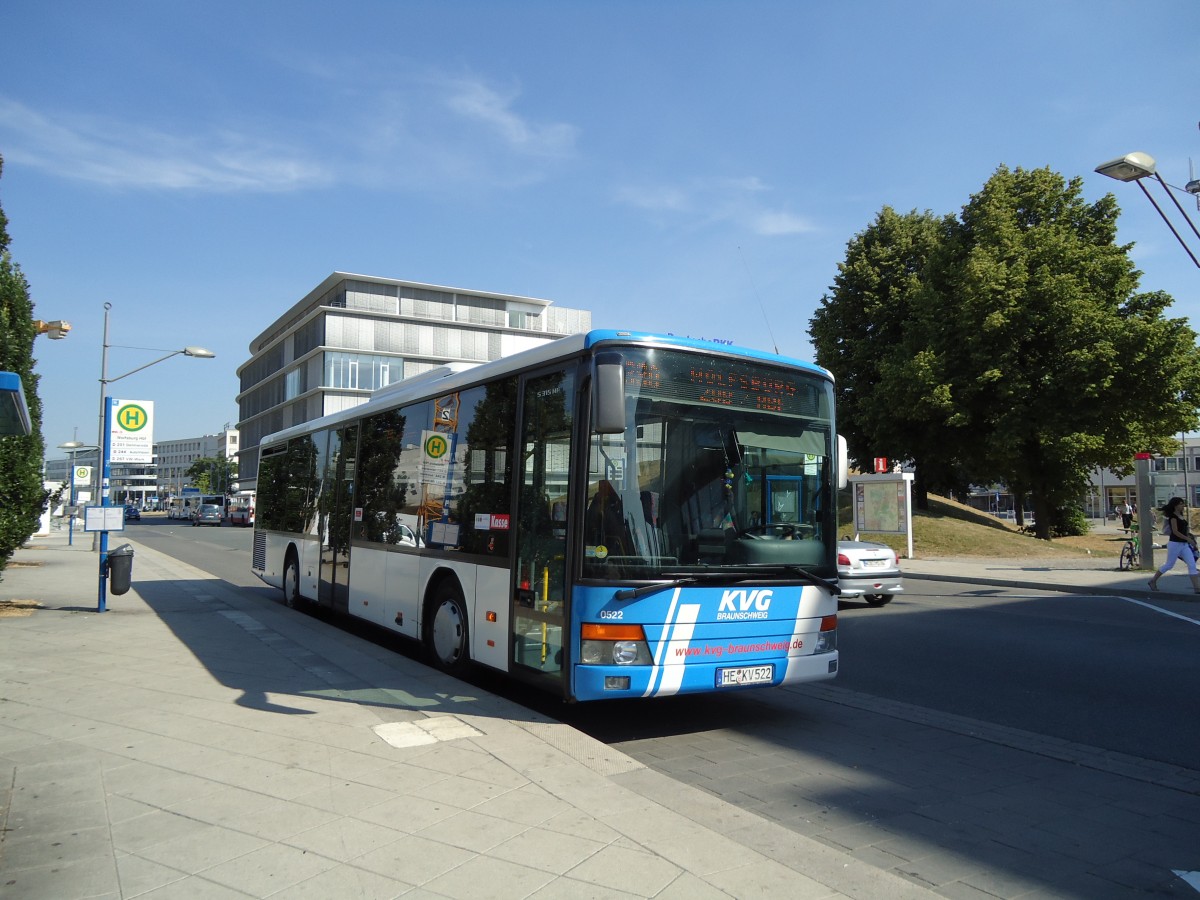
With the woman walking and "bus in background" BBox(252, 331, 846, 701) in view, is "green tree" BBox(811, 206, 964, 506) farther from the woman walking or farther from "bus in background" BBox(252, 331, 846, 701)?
"bus in background" BBox(252, 331, 846, 701)

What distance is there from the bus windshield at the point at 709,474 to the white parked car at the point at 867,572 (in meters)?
8.44

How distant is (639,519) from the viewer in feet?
21.0

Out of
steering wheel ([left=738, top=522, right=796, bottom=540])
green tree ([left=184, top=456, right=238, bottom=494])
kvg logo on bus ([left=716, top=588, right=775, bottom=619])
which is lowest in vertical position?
kvg logo on bus ([left=716, top=588, right=775, bottom=619])

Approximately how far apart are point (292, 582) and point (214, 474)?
137712 millimetres

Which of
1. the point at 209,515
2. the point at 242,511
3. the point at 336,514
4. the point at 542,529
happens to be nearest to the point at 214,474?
the point at 209,515

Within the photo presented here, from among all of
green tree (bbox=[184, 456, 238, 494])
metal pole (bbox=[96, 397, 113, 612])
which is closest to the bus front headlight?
metal pole (bbox=[96, 397, 113, 612])

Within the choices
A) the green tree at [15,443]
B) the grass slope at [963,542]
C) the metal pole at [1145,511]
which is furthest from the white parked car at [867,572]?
the grass slope at [963,542]

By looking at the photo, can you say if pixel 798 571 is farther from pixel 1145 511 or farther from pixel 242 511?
pixel 242 511

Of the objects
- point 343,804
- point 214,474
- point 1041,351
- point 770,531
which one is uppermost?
point 1041,351

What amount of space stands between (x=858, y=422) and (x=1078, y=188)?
13427 millimetres

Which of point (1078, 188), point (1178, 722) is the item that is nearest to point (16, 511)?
point (1178, 722)

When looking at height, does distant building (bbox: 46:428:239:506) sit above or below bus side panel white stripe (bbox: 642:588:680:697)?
above

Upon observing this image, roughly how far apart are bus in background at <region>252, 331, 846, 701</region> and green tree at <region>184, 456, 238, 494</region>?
5174 inches

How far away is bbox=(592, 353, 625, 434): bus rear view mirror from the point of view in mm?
5875
